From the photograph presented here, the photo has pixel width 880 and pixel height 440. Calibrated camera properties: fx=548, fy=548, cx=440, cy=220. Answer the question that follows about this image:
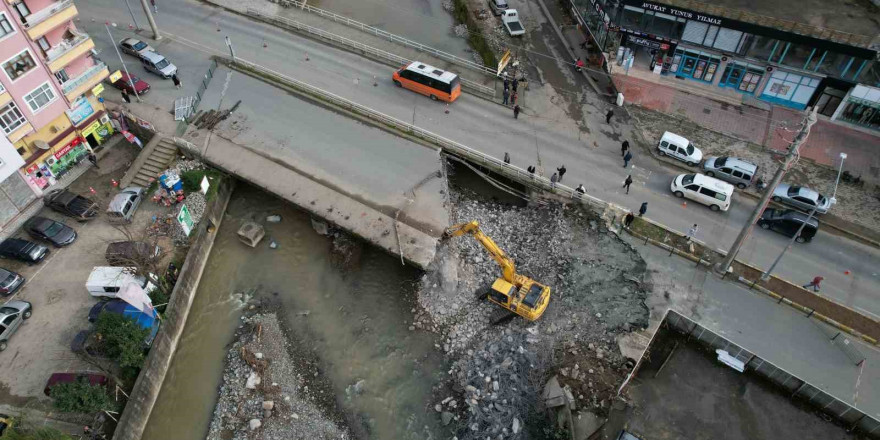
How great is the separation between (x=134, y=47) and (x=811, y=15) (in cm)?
5275

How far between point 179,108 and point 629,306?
→ 34653mm

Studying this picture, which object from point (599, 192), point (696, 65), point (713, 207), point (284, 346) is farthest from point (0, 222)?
point (696, 65)

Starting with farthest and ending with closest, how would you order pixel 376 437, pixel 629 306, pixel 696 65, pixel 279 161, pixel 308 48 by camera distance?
pixel 308 48
pixel 696 65
pixel 279 161
pixel 629 306
pixel 376 437

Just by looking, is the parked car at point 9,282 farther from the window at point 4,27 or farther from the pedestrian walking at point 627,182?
the pedestrian walking at point 627,182

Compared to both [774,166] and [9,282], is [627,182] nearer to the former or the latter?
[774,166]

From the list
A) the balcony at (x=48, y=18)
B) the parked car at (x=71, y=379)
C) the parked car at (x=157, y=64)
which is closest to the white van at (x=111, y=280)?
the parked car at (x=71, y=379)

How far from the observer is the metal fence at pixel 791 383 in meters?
17.0

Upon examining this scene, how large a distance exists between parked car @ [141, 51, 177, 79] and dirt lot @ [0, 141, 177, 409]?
1003 cm

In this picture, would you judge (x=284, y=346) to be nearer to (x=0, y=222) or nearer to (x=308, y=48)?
(x=0, y=222)

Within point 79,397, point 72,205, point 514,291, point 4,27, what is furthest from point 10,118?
point 514,291

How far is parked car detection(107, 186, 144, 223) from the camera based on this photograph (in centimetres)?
3484

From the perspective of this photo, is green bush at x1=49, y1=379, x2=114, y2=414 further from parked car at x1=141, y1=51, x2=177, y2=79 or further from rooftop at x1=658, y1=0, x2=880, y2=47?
rooftop at x1=658, y1=0, x2=880, y2=47

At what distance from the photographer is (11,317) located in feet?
97.4

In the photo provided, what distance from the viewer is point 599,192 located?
3628cm
